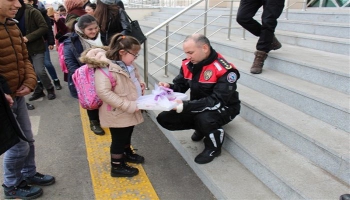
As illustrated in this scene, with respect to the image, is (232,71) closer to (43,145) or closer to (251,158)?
(251,158)

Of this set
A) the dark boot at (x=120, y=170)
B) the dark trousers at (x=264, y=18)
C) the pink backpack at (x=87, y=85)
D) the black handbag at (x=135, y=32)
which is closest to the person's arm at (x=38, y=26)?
the black handbag at (x=135, y=32)

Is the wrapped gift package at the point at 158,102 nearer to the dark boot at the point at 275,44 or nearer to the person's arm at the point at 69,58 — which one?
the person's arm at the point at 69,58

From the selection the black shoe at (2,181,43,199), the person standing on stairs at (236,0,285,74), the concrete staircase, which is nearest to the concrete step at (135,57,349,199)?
the concrete staircase

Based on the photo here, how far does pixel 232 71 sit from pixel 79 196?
5.91 ft

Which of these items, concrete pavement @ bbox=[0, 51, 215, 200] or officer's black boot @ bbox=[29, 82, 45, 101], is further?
officer's black boot @ bbox=[29, 82, 45, 101]

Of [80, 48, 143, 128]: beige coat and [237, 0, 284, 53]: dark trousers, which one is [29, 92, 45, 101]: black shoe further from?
[237, 0, 284, 53]: dark trousers

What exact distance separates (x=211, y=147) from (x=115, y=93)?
1058 millimetres

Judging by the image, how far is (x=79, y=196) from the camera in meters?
2.41

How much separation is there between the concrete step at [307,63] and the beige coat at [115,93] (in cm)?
204

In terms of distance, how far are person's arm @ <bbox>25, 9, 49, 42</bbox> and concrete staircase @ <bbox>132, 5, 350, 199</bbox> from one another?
92.9 inches

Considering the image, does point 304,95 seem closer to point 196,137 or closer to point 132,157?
point 196,137

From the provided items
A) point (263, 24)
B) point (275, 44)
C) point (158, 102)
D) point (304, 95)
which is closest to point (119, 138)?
point (158, 102)

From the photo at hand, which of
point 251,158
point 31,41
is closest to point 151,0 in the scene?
point 31,41

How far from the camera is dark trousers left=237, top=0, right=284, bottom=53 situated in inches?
128
